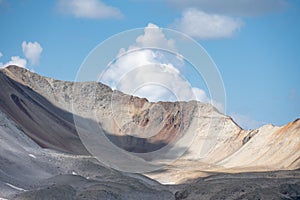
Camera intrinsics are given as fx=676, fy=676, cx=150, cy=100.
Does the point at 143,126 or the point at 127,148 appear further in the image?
the point at 143,126

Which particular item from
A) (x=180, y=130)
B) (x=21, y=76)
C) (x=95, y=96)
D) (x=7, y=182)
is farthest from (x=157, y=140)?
(x=7, y=182)

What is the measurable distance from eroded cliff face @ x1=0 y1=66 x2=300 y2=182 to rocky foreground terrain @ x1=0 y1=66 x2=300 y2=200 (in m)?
0.26

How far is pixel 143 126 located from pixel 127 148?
2141 centimetres

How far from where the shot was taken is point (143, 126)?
158 m

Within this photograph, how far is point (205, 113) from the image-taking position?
14275 cm

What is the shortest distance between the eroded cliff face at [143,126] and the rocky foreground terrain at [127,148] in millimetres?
257

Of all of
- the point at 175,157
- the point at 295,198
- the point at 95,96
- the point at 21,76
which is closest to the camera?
the point at 295,198

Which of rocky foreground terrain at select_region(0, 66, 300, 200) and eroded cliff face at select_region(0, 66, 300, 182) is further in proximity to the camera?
eroded cliff face at select_region(0, 66, 300, 182)

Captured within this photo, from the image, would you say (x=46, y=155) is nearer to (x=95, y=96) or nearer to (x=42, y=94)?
(x=42, y=94)

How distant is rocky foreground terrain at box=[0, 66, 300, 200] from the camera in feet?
143

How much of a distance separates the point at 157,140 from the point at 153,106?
Result: 14.0 m

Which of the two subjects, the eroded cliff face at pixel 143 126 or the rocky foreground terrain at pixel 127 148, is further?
the eroded cliff face at pixel 143 126

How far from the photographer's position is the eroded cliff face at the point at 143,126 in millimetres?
93938

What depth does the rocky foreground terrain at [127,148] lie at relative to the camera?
143ft
